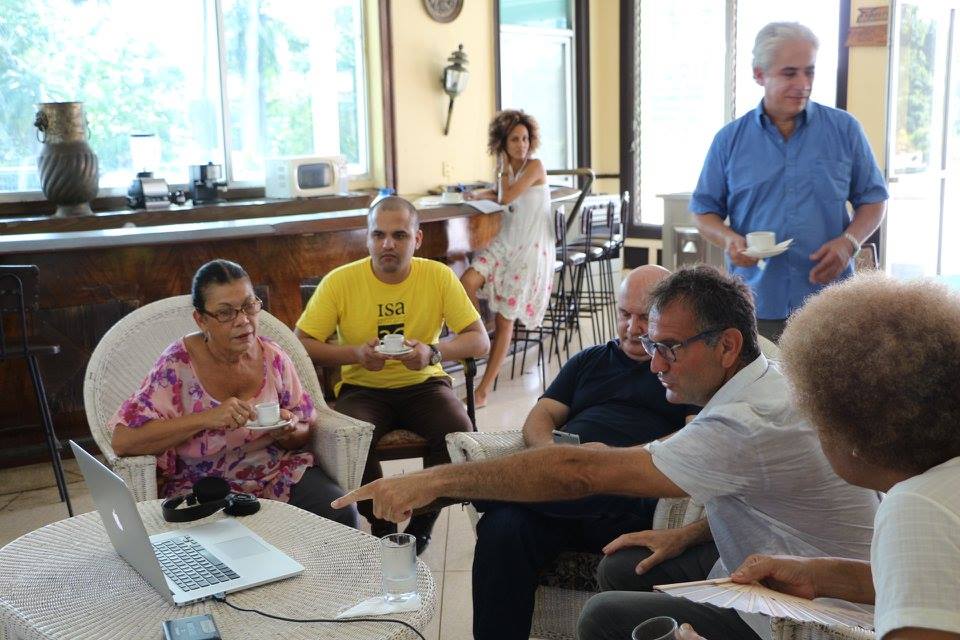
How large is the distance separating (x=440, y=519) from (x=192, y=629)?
2048 millimetres

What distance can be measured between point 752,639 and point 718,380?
0.47 m

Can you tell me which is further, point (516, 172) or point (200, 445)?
point (516, 172)

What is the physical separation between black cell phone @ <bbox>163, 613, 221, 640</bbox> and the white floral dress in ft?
12.5

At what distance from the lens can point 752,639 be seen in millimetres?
1713

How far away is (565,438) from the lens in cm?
249

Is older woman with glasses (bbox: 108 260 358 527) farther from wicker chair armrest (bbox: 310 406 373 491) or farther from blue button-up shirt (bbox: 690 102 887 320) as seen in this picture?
blue button-up shirt (bbox: 690 102 887 320)

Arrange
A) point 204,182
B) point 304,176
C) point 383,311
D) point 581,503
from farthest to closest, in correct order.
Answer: point 304,176 → point 204,182 → point 383,311 → point 581,503

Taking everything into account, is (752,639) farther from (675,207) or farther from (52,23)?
(52,23)

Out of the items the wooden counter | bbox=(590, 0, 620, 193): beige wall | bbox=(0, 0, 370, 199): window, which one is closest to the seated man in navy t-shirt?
the wooden counter

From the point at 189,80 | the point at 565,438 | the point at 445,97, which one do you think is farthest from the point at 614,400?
the point at 445,97

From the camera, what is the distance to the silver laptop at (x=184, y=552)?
5.62ft

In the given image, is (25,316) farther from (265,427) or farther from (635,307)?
(635,307)

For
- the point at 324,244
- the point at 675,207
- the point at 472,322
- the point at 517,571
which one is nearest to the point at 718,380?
the point at 517,571

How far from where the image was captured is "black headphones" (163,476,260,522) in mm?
2098
